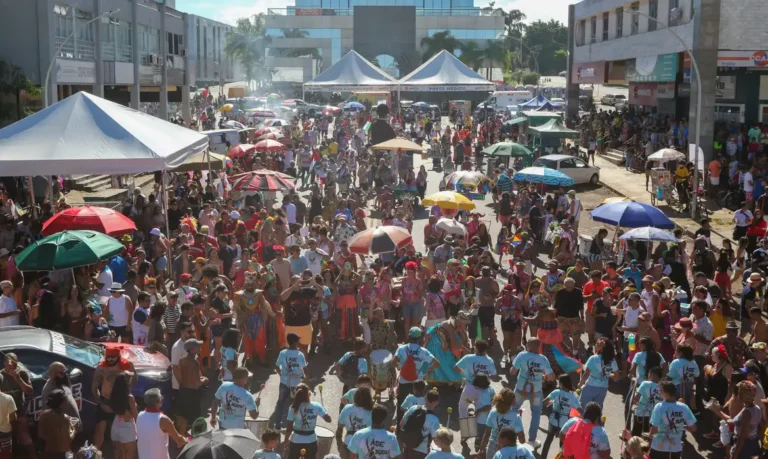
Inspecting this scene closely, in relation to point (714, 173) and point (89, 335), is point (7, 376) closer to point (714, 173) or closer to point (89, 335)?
point (89, 335)

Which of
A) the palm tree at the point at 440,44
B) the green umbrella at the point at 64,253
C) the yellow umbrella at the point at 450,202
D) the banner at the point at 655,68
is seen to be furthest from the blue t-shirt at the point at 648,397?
the palm tree at the point at 440,44

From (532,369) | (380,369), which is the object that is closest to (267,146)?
(380,369)

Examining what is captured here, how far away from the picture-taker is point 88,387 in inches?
405

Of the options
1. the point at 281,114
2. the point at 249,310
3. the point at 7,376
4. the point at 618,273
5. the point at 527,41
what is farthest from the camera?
the point at 527,41

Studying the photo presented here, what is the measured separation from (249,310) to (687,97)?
32.5m

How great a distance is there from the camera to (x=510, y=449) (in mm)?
7941

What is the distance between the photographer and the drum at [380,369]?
11.6m

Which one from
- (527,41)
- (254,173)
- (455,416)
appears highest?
(527,41)

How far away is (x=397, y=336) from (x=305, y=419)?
5.49m

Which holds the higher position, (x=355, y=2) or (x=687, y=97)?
(x=355, y=2)

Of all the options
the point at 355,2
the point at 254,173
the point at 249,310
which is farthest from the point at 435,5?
the point at 249,310

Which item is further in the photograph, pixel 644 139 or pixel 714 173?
pixel 644 139

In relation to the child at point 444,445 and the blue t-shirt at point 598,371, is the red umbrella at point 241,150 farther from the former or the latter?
the child at point 444,445

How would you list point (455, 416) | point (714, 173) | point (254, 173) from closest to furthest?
point (455, 416)
point (254, 173)
point (714, 173)
